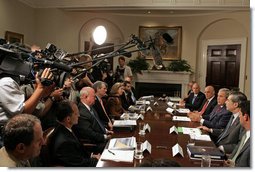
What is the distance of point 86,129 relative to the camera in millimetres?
2549

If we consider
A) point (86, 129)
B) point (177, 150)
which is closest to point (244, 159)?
point (177, 150)

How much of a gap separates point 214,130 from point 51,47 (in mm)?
1764

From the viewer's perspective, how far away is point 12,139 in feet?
4.16

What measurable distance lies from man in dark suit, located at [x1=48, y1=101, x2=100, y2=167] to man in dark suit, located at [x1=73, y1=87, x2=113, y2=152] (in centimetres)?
50

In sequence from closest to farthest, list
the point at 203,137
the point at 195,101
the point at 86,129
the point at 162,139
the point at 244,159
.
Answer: the point at 244,159 → the point at 162,139 → the point at 203,137 → the point at 86,129 → the point at 195,101

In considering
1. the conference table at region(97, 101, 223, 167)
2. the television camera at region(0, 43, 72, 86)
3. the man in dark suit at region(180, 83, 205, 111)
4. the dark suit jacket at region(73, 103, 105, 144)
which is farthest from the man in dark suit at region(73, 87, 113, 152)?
the man in dark suit at region(180, 83, 205, 111)

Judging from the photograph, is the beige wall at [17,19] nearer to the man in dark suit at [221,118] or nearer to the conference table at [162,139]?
the conference table at [162,139]

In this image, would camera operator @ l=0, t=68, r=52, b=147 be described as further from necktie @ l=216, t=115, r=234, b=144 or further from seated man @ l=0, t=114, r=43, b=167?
necktie @ l=216, t=115, r=234, b=144

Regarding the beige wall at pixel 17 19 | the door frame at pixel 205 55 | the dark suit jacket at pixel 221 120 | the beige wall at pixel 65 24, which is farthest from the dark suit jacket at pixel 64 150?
the door frame at pixel 205 55

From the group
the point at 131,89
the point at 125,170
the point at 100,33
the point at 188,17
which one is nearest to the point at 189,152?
the point at 125,170

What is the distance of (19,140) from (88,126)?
1317mm

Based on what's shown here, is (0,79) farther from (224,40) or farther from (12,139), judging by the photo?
(224,40)

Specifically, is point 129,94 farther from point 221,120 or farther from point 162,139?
point 162,139

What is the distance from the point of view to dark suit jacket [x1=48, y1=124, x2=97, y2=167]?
186 cm
